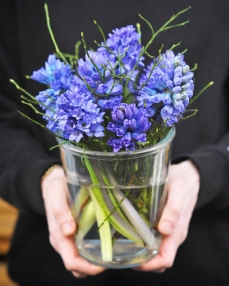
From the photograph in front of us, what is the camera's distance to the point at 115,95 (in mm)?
447

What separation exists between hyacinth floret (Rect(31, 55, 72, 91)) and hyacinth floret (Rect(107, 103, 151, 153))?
68 millimetres

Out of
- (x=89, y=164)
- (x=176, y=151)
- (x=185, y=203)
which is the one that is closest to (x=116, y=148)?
(x=89, y=164)

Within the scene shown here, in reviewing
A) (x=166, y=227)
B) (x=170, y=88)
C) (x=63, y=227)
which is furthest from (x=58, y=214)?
(x=170, y=88)

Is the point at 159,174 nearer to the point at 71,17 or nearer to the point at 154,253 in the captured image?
the point at 154,253

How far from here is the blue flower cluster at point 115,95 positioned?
0.41m

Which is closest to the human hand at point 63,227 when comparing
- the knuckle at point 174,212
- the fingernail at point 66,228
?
the fingernail at point 66,228

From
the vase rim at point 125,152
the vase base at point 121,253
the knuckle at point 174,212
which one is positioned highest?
the vase rim at point 125,152

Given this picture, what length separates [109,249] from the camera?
540 millimetres

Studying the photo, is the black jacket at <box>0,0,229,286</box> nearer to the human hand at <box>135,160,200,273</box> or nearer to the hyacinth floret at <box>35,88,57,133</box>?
the human hand at <box>135,160,200,273</box>

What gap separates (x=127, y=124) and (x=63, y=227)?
20cm

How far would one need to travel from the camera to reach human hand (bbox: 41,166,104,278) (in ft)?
1.84

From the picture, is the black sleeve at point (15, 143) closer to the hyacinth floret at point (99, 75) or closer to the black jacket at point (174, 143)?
the black jacket at point (174, 143)

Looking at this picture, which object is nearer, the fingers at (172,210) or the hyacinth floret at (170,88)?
the hyacinth floret at (170,88)

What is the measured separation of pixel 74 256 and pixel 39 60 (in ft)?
0.98
